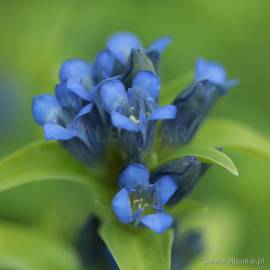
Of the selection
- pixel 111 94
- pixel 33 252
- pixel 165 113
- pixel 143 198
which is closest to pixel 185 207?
pixel 143 198

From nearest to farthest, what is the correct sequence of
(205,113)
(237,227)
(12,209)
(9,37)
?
(205,113) → (237,227) → (12,209) → (9,37)

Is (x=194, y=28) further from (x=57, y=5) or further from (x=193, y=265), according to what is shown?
(x=193, y=265)

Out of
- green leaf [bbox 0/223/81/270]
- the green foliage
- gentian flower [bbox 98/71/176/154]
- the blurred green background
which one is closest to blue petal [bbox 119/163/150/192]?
gentian flower [bbox 98/71/176/154]

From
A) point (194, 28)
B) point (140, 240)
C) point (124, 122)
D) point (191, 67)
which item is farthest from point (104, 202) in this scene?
point (194, 28)

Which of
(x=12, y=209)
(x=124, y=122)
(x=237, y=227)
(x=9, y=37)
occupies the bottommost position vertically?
(x=237, y=227)

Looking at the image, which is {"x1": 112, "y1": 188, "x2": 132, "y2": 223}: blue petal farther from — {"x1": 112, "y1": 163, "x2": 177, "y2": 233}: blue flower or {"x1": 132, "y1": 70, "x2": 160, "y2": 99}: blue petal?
{"x1": 132, "y1": 70, "x2": 160, "y2": 99}: blue petal

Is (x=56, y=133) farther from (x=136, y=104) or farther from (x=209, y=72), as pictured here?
(x=209, y=72)
